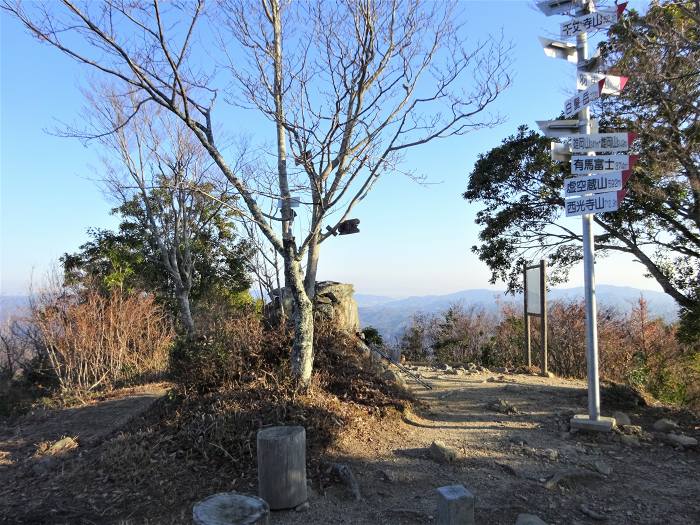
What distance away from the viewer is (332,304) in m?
8.61

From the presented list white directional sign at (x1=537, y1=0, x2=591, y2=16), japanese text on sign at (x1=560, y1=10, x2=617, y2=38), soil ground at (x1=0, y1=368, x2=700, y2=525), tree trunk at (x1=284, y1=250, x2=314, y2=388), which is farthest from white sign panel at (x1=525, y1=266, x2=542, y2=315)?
tree trunk at (x1=284, y1=250, x2=314, y2=388)

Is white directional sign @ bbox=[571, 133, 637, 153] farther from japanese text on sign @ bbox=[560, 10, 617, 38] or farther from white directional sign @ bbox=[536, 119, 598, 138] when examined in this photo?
japanese text on sign @ bbox=[560, 10, 617, 38]

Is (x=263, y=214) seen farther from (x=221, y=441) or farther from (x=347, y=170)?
(x=221, y=441)

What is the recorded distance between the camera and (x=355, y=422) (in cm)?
506

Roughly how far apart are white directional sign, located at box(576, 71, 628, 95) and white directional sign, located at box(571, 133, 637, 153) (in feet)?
1.38

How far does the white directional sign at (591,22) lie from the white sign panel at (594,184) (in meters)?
1.46

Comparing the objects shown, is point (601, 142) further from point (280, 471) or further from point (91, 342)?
point (91, 342)

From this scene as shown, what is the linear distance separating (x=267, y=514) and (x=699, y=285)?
9.67 m

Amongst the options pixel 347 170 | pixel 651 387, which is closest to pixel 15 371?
pixel 347 170

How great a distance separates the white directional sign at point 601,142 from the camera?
490 centimetres

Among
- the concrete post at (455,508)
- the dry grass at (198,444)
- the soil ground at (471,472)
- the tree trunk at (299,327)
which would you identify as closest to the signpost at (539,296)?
the soil ground at (471,472)

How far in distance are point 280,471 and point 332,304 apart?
5.15 meters

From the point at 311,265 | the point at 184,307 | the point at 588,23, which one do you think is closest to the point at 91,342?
the point at 311,265

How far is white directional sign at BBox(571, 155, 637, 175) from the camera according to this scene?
16.0ft
